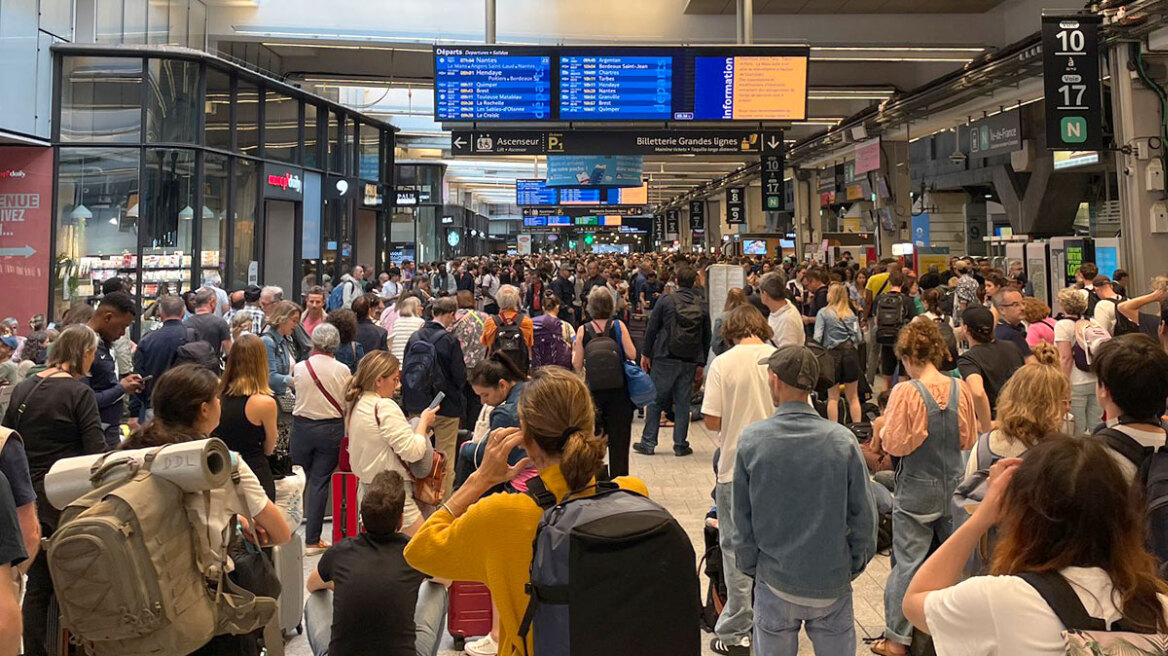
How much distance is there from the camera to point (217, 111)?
44.5 ft

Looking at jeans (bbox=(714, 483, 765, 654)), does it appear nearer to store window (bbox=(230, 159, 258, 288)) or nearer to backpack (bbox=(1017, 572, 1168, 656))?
backpack (bbox=(1017, 572, 1168, 656))

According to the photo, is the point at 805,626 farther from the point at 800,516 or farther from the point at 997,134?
the point at 997,134

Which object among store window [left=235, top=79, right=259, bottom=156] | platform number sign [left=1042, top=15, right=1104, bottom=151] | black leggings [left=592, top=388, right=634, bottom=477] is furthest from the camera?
store window [left=235, top=79, right=259, bottom=156]

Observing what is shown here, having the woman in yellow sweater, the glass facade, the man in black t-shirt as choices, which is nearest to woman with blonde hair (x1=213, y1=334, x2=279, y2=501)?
the man in black t-shirt

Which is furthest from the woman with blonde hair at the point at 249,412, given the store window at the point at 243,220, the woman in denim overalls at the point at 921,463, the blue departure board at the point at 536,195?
the blue departure board at the point at 536,195

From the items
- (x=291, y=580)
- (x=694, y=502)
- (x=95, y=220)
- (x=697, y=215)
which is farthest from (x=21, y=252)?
(x=697, y=215)

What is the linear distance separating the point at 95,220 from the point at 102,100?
1721 mm

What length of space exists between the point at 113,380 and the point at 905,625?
449cm

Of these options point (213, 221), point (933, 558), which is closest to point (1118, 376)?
point (933, 558)

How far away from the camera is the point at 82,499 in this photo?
219 centimetres

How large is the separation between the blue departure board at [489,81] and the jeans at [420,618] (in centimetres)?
824

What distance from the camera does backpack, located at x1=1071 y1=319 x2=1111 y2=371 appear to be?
630cm

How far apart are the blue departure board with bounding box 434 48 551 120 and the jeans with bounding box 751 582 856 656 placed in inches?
330

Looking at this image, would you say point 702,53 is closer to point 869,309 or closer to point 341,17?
point 869,309
